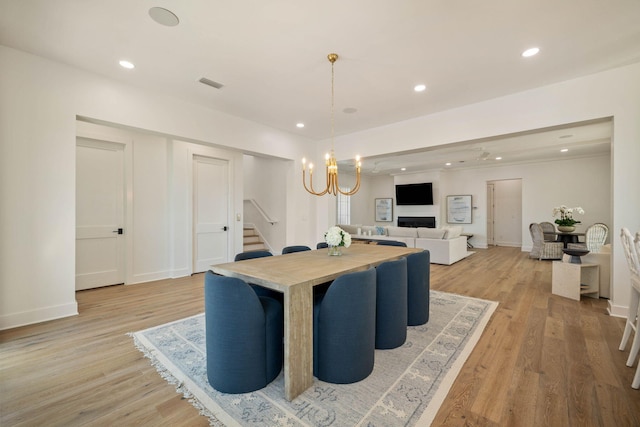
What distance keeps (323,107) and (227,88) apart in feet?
4.84

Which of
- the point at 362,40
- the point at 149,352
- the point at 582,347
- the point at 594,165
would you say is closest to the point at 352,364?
the point at 149,352

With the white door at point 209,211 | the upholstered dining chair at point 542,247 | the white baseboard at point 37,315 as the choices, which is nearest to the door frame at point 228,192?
the white door at point 209,211

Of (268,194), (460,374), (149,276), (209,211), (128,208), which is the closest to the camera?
(460,374)

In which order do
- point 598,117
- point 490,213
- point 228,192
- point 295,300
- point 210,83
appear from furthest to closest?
point 490,213, point 228,192, point 210,83, point 598,117, point 295,300

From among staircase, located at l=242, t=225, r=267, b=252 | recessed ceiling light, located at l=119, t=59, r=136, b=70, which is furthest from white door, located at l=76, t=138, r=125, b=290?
staircase, located at l=242, t=225, r=267, b=252

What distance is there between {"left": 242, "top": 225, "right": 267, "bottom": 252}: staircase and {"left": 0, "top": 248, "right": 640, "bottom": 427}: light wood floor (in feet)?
10.0

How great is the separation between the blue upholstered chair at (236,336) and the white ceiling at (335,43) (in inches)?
88.4

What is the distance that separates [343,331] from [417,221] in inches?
353

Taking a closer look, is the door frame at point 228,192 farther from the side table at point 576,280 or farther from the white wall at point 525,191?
the white wall at point 525,191

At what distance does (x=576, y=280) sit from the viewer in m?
3.81

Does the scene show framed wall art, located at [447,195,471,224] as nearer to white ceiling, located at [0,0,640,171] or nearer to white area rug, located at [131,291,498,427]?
white ceiling, located at [0,0,640,171]

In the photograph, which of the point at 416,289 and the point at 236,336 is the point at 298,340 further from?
the point at 416,289

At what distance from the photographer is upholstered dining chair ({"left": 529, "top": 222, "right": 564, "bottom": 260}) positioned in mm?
6660

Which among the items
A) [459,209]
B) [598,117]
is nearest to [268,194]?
[598,117]
